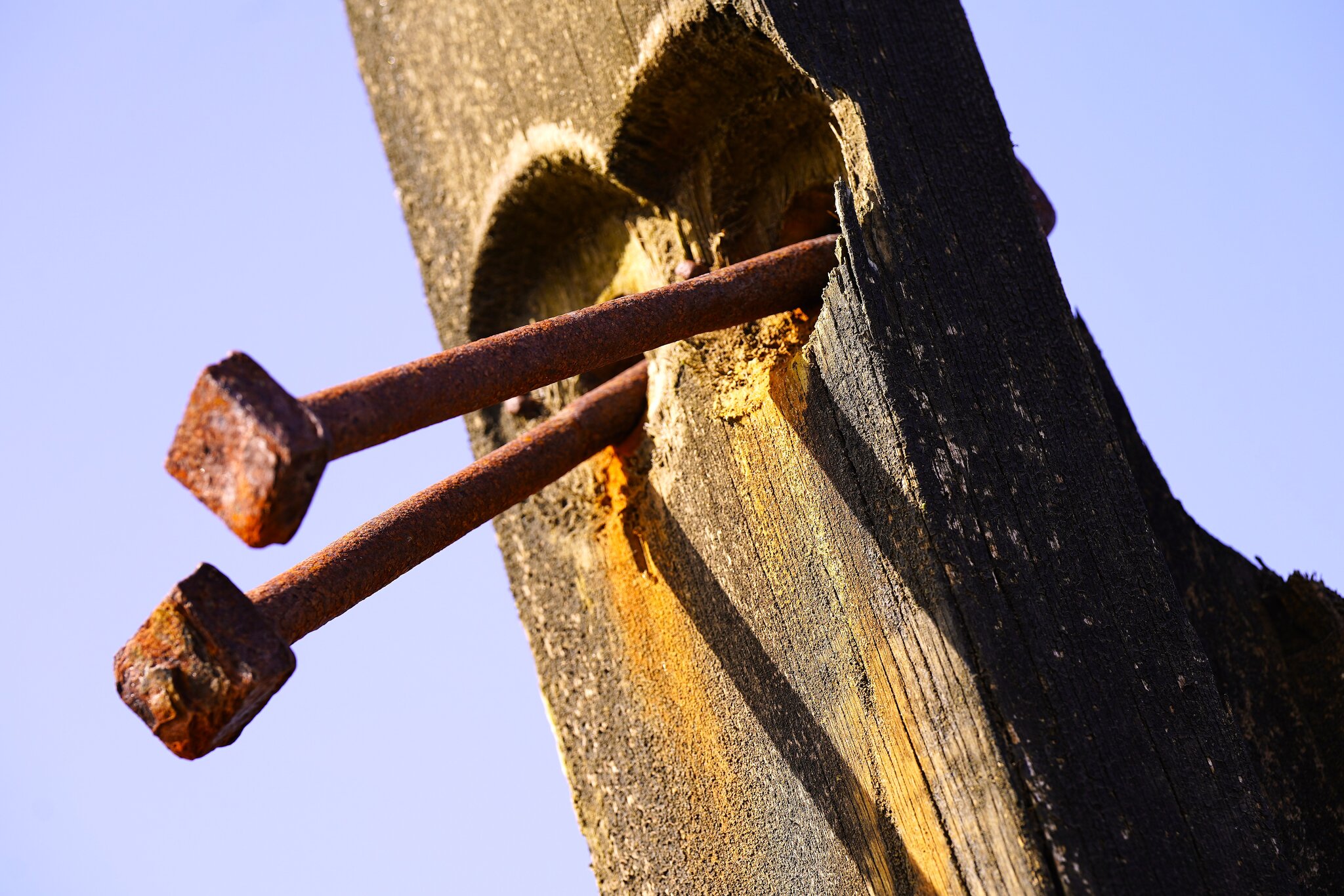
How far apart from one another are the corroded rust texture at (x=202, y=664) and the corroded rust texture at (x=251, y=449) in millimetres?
93

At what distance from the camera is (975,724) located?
950mm

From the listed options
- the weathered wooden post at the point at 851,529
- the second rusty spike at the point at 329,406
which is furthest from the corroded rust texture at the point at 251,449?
the weathered wooden post at the point at 851,529

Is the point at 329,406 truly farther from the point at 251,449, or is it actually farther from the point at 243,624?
the point at 243,624

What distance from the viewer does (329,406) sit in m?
0.77

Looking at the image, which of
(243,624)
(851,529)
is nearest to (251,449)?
(243,624)

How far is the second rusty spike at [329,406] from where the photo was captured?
743mm

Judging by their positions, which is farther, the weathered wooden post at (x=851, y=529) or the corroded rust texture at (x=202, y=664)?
the weathered wooden post at (x=851, y=529)

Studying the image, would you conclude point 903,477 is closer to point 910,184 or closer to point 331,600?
point 910,184

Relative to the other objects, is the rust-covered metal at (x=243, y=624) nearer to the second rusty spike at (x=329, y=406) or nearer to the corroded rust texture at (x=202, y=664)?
the corroded rust texture at (x=202, y=664)

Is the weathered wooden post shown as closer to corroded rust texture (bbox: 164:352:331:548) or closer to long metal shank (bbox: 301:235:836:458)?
long metal shank (bbox: 301:235:836:458)

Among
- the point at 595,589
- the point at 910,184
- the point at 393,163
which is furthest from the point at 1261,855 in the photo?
the point at 393,163

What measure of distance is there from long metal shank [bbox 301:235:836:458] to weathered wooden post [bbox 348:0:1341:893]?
72 mm

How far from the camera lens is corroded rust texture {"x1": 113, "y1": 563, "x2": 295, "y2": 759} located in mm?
819

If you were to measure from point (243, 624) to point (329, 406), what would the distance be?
194 mm
